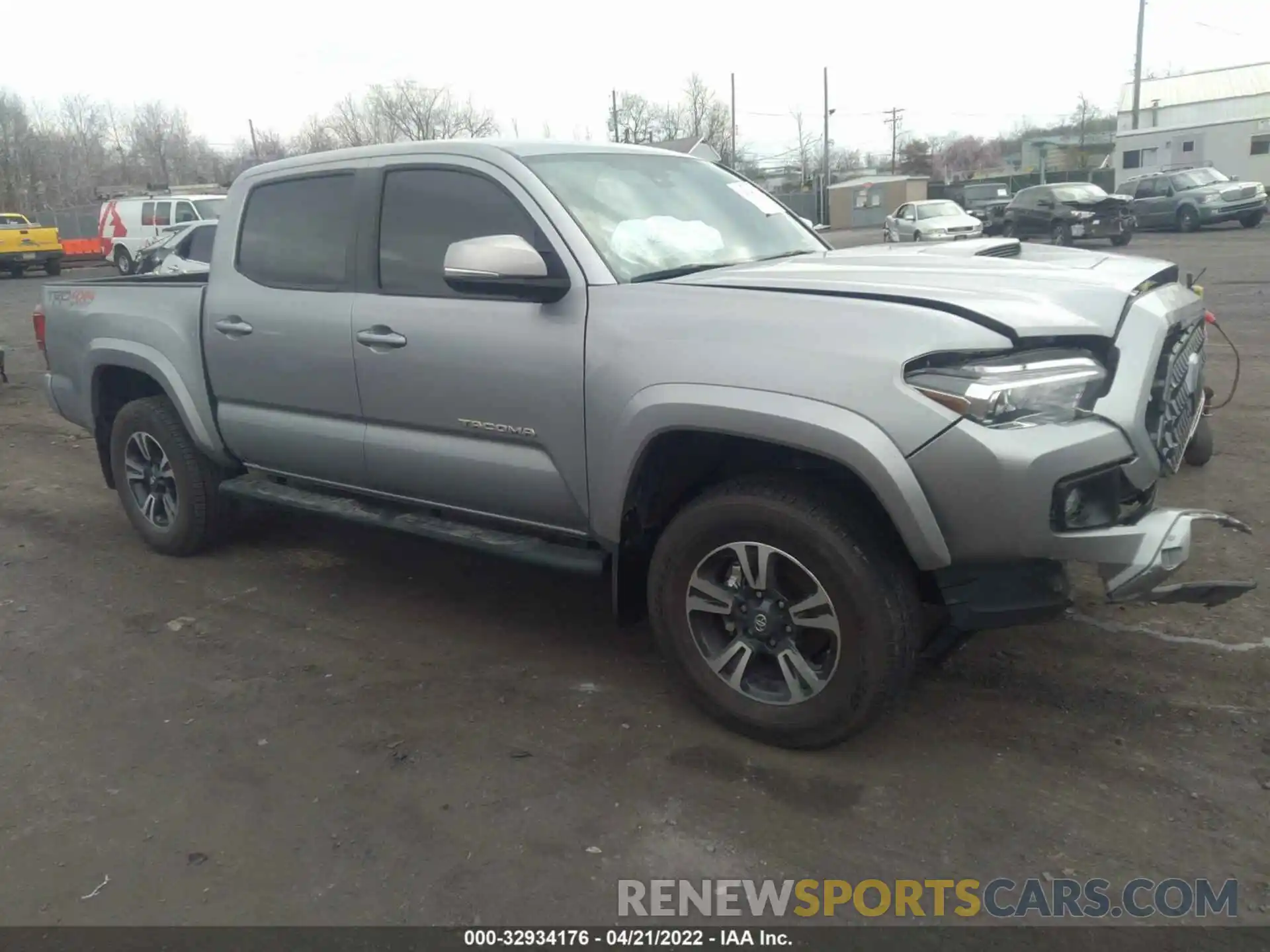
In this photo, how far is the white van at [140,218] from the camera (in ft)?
87.9

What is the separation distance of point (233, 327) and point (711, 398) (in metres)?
2.58

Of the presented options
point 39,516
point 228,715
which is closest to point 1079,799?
point 228,715

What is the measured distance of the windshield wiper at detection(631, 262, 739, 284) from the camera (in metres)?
3.58

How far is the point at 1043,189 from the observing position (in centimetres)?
2348

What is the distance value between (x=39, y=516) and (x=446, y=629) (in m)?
3.46

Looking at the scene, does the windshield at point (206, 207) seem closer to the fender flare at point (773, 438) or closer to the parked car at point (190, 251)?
the parked car at point (190, 251)

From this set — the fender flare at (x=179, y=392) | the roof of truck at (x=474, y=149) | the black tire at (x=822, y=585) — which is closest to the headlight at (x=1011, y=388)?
the black tire at (x=822, y=585)

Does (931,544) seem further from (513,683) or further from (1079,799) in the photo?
(513,683)

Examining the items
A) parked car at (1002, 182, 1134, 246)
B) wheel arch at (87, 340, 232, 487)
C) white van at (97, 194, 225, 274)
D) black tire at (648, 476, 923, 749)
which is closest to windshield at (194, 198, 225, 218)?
white van at (97, 194, 225, 274)

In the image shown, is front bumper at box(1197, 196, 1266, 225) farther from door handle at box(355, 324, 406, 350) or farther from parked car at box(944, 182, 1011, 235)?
door handle at box(355, 324, 406, 350)

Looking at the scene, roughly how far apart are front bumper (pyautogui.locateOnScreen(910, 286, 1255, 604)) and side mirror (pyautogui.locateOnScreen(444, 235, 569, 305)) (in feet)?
4.55

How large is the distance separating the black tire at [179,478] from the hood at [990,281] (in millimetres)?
2907

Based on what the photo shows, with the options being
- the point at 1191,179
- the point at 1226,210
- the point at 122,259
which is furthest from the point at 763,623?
the point at 122,259

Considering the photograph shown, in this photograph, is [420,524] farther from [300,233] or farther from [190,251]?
[190,251]
